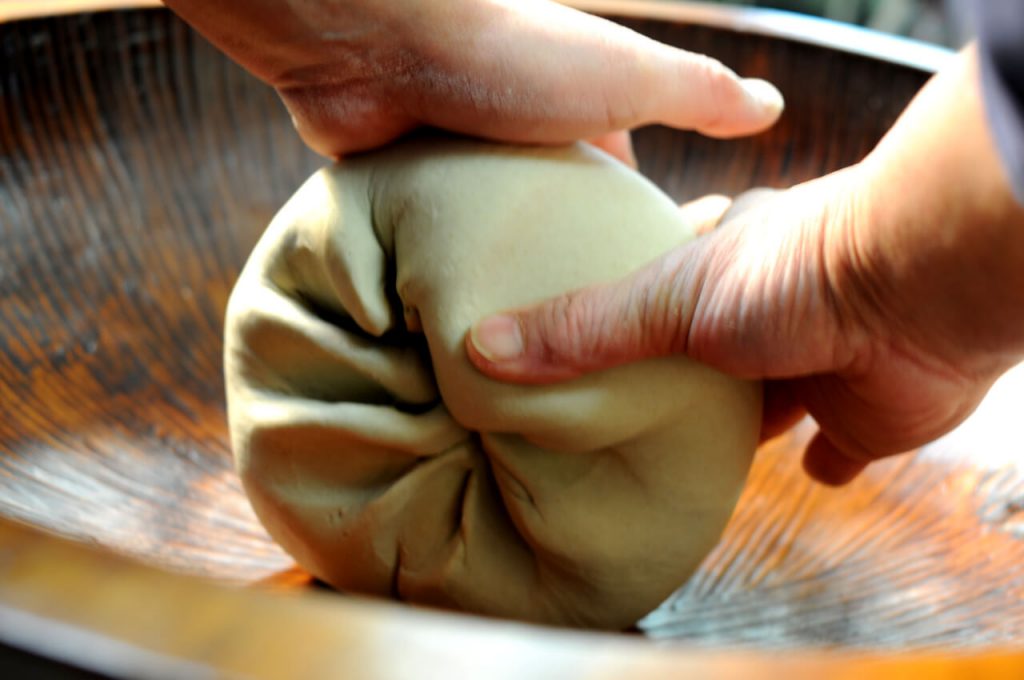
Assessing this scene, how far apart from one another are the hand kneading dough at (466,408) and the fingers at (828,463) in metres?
0.15

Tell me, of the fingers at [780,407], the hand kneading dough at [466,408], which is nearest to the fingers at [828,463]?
the fingers at [780,407]

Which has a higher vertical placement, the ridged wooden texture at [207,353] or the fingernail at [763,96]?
the fingernail at [763,96]

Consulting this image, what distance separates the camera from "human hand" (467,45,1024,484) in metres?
0.48

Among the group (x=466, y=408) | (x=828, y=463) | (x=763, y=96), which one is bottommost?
(x=828, y=463)

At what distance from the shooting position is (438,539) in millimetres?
640

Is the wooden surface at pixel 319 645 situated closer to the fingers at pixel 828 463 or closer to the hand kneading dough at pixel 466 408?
the hand kneading dough at pixel 466 408

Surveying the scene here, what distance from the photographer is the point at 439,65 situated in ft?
2.04

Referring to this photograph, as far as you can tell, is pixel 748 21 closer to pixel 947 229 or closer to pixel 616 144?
pixel 616 144

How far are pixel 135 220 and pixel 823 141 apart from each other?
0.66m

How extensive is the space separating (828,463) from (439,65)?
15.7 inches

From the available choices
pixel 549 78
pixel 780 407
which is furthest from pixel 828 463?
pixel 549 78

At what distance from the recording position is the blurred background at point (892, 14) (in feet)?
5.52

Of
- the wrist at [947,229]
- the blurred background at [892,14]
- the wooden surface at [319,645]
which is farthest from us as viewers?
the blurred background at [892,14]

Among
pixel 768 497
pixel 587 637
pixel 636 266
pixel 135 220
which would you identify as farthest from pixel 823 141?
pixel 587 637
